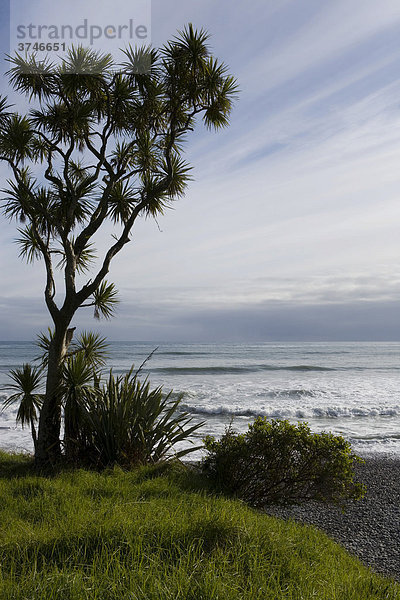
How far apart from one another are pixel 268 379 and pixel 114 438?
20.4 metres

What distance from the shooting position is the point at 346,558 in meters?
3.30

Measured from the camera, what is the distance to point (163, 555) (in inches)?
101

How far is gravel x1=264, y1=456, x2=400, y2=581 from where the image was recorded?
4387 mm

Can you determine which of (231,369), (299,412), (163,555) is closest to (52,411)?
(163,555)

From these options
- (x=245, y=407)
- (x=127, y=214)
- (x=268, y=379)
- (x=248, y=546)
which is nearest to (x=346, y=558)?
(x=248, y=546)

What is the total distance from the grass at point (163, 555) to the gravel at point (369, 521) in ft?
4.20

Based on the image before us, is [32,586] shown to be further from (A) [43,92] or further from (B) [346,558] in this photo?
(A) [43,92]

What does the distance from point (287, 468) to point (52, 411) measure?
3.64 meters

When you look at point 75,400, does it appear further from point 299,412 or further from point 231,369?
point 231,369

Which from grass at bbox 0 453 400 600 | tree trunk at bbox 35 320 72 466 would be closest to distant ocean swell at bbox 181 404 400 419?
tree trunk at bbox 35 320 72 466

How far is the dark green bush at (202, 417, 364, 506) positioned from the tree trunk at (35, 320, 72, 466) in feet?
9.43

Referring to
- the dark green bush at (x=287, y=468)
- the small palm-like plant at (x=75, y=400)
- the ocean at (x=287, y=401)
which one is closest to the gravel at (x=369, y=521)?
the dark green bush at (x=287, y=468)

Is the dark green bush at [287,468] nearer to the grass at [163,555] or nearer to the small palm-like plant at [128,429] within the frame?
the grass at [163,555]

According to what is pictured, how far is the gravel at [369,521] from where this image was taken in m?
4.39
